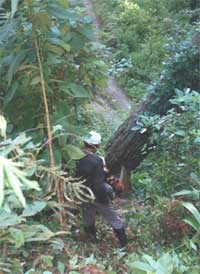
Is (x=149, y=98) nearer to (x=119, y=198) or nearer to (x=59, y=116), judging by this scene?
(x=119, y=198)

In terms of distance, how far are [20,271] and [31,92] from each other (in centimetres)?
160

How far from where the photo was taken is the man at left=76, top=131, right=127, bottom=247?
15.7ft

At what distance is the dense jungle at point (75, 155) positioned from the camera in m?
2.25

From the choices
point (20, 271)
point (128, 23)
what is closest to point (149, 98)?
point (20, 271)

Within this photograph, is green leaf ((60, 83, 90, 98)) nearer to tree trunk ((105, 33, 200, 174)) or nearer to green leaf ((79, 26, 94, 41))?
green leaf ((79, 26, 94, 41))

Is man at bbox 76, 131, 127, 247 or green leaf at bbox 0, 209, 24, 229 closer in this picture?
green leaf at bbox 0, 209, 24, 229

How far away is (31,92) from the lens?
12.1ft

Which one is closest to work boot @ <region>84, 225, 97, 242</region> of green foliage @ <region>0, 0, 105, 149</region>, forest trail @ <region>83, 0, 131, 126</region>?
green foliage @ <region>0, 0, 105, 149</region>

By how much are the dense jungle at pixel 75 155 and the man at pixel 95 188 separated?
3.0 inches

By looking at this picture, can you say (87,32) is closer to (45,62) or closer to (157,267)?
(45,62)

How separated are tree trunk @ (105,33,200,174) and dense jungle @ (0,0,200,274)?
13mm

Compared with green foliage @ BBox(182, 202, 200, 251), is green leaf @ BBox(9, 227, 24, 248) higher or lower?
higher

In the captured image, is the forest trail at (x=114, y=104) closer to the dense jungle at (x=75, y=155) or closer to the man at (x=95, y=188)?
the dense jungle at (x=75, y=155)

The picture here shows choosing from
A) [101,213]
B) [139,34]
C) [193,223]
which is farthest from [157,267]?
[139,34]
